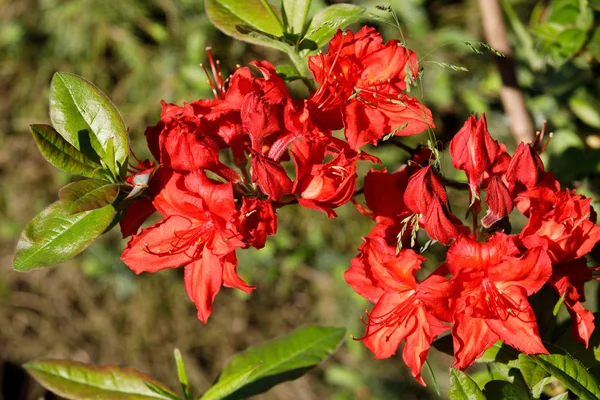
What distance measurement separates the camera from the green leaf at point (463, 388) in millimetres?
893

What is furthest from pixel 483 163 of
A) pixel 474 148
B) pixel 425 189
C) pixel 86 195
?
pixel 86 195

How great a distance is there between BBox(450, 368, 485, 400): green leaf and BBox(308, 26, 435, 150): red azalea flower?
13.4 inches

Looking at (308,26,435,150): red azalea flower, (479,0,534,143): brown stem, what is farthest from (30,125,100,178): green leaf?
(479,0,534,143): brown stem

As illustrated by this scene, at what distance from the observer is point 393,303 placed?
3.35 feet

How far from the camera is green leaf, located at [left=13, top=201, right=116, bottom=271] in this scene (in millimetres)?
911

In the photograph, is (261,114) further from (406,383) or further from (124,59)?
(406,383)

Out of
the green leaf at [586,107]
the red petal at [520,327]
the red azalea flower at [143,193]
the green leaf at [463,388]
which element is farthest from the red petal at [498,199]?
the green leaf at [586,107]

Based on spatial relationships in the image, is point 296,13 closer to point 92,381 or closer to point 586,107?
point 92,381

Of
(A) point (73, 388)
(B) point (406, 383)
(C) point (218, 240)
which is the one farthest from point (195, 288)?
(B) point (406, 383)

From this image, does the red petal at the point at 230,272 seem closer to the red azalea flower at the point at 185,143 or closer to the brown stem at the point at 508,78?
the red azalea flower at the point at 185,143

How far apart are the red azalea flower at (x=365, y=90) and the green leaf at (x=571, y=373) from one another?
0.36 m

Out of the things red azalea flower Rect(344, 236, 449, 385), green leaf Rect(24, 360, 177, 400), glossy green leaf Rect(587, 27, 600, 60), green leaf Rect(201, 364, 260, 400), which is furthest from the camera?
glossy green leaf Rect(587, 27, 600, 60)

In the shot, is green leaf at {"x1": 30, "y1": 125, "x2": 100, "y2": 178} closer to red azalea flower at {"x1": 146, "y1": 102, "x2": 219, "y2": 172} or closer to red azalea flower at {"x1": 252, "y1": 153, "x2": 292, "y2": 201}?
red azalea flower at {"x1": 146, "y1": 102, "x2": 219, "y2": 172}

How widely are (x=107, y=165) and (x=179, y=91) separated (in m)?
1.51
